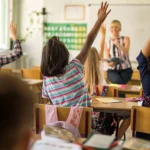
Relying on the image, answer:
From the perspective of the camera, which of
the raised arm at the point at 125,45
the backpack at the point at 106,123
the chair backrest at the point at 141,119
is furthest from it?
the raised arm at the point at 125,45

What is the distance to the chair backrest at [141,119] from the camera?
7.88 feet

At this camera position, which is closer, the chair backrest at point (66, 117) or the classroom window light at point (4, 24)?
the chair backrest at point (66, 117)

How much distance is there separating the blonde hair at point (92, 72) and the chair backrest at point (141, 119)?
1.16m

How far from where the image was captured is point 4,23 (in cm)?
697

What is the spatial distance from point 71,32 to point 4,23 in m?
1.51

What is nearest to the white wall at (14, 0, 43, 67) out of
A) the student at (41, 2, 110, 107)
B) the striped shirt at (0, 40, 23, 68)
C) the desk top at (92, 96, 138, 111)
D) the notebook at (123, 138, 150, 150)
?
the striped shirt at (0, 40, 23, 68)

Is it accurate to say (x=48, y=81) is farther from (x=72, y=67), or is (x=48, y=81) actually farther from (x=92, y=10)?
(x=92, y=10)

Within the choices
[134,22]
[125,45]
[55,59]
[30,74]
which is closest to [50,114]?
[55,59]

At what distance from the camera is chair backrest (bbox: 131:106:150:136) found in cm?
240

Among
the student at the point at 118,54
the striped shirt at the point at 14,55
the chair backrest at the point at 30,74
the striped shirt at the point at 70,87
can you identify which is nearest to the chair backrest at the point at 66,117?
the striped shirt at the point at 70,87

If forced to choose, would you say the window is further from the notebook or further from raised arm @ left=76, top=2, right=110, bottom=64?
the notebook

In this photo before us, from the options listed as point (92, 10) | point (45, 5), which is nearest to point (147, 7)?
point (92, 10)

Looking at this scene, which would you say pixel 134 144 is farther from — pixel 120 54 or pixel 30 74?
pixel 120 54

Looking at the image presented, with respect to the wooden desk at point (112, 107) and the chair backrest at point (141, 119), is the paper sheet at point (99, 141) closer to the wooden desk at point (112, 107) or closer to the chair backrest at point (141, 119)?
the chair backrest at point (141, 119)
